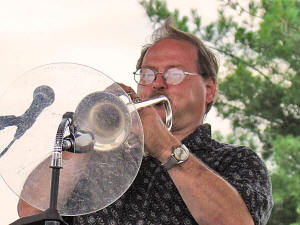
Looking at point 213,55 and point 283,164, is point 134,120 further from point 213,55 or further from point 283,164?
point 283,164

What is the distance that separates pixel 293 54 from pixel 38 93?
8.26m

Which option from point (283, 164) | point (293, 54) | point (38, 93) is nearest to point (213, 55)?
point (38, 93)

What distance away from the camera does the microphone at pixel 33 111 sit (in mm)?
1809

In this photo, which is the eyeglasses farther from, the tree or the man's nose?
the tree

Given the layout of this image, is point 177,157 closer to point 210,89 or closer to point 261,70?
point 210,89

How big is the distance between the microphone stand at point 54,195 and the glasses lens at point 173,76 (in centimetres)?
105

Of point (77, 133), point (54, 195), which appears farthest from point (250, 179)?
point (54, 195)

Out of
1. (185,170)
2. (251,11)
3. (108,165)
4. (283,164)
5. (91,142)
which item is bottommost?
(283,164)

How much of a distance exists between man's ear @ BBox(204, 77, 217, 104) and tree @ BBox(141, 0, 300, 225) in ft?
20.8

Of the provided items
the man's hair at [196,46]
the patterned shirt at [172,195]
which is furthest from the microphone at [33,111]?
the man's hair at [196,46]

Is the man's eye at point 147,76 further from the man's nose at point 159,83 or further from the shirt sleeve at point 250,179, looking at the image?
the shirt sleeve at point 250,179

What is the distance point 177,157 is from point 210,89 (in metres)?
0.80

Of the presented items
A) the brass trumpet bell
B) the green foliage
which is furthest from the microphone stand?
the green foliage

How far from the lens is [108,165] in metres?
1.90
